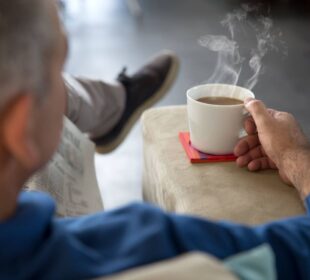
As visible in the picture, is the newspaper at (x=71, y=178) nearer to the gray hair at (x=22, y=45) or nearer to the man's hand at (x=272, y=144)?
the man's hand at (x=272, y=144)

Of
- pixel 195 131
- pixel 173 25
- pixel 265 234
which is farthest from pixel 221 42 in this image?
pixel 173 25

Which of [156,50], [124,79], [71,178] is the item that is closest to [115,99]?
[124,79]

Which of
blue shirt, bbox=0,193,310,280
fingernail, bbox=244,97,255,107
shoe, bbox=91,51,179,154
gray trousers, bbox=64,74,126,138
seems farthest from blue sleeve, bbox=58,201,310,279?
shoe, bbox=91,51,179,154

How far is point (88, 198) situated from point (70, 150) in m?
0.13

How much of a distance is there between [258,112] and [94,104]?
82 centimetres

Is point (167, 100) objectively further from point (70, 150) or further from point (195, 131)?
point (195, 131)

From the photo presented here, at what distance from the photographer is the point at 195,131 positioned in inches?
44.6

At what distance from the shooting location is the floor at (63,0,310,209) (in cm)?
219

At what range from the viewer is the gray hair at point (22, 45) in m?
0.53

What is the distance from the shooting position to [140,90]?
2041mm

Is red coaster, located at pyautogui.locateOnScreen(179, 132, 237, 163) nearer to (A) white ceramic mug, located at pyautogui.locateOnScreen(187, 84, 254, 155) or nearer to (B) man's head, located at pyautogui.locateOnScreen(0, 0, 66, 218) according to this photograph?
(A) white ceramic mug, located at pyautogui.locateOnScreen(187, 84, 254, 155)

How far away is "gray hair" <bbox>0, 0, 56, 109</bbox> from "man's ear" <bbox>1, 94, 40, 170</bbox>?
0.4 inches

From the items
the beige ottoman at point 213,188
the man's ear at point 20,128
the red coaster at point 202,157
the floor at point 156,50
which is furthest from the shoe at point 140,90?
the man's ear at point 20,128

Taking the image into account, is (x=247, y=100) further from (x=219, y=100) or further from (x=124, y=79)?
(x=124, y=79)
